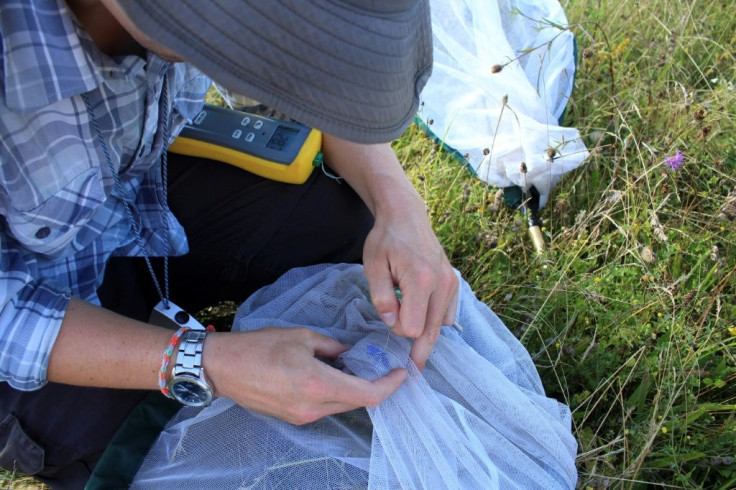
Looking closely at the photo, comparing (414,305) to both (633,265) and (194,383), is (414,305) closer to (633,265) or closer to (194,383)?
(194,383)

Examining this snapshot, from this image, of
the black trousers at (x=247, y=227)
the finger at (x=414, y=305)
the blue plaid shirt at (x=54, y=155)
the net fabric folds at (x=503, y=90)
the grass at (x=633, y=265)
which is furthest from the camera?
the net fabric folds at (x=503, y=90)

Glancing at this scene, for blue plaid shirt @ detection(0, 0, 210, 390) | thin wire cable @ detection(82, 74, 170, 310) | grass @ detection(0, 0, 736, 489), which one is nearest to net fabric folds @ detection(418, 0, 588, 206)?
grass @ detection(0, 0, 736, 489)

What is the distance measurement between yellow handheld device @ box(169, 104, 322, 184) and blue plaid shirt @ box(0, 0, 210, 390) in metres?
0.19

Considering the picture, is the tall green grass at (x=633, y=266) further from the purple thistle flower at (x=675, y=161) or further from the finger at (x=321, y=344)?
the finger at (x=321, y=344)

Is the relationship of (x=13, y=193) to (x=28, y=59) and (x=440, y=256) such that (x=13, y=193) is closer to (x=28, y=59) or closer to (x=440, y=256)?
(x=28, y=59)

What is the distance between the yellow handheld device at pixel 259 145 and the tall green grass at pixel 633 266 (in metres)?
0.45

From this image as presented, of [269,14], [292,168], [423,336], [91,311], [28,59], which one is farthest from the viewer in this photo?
[292,168]

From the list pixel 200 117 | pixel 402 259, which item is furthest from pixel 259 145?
pixel 402 259

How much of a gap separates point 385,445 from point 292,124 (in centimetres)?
71

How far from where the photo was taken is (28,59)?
0.88 m

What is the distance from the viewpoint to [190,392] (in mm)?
1036

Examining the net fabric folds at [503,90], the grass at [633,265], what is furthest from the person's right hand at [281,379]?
the net fabric folds at [503,90]

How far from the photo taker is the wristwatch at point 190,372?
39.4 inches

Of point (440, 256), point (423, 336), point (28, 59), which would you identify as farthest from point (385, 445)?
point (28, 59)
